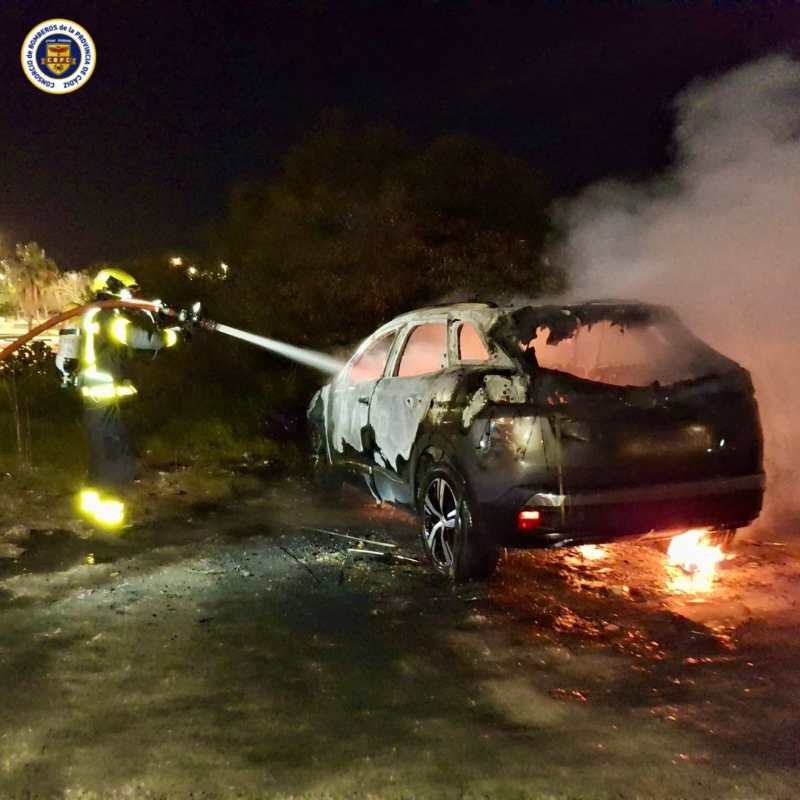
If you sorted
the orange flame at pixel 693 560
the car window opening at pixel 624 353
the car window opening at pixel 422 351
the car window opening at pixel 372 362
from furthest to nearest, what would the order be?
the car window opening at pixel 372 362 < the car window opening at pixel 422 351 < the orange flame at pixel 693 560 < the car window opening at pixel 624 353

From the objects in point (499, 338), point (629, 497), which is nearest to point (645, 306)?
point (499, 338)

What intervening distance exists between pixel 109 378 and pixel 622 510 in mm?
4267

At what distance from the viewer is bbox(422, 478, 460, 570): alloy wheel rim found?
496 cm

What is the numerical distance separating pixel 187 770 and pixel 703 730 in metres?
1.93

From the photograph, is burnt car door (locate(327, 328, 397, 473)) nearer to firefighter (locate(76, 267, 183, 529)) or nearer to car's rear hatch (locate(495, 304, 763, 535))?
firefighter (locate(76, 267, 183, 529))

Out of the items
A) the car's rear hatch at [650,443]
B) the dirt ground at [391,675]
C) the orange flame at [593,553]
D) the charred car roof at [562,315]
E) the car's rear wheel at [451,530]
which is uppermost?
the charred car roof at [562,315]

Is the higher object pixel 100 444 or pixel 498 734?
pixel 100 444

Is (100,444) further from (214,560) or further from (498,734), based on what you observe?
(498,734)

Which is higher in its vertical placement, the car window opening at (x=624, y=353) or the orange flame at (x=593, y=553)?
the car window opening at (x=624, y=353)

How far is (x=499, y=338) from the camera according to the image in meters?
4.79

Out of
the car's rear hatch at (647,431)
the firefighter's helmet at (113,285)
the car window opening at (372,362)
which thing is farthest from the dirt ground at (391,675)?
the firefighter's helmet at (113,285)

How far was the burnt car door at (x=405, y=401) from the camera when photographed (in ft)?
17.3

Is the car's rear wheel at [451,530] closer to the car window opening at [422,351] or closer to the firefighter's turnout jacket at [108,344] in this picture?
the car window opening at [422,351]

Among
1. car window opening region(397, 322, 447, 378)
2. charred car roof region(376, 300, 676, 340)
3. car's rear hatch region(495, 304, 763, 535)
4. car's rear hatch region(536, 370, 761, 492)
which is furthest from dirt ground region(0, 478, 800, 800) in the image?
charred car roof region(376, 300, 676, 340)
